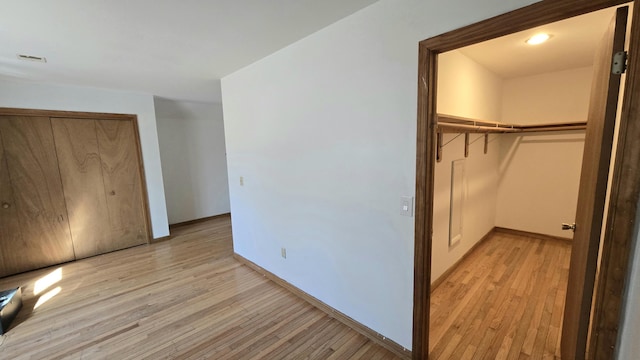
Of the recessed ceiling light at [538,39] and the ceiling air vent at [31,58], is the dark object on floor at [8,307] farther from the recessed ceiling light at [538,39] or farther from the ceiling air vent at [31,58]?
the recessed ceiling light at [538,39]

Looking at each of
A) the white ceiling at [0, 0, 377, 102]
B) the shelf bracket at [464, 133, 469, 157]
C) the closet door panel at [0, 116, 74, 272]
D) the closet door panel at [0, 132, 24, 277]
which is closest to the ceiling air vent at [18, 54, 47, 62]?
the white ceiling at [0, 0, 377, 102]

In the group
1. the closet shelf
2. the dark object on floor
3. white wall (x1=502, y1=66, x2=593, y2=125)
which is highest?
white wall (x1=502, y1=66, x2=593, y2=125)

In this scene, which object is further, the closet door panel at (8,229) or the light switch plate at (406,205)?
the closet door panel at (8,229)

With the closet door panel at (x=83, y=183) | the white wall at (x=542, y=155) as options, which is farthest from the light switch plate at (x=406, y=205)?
the closet door panel at (x=83, y=183)

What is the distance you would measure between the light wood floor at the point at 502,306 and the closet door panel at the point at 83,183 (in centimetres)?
456

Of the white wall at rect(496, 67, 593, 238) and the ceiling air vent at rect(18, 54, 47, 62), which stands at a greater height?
the ceiling air vent at rect(18, 54, 47, 62)

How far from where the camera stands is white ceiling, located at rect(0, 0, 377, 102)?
1.57 meters

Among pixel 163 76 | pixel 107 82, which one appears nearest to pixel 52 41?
pixel 163 76

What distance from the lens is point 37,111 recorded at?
323 cm

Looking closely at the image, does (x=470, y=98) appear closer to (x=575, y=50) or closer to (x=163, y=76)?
(x=575, y=50)

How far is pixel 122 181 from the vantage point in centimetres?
391

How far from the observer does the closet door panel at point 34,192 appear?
3154 mm

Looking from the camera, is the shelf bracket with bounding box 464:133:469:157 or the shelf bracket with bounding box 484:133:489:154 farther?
the shelf bracket with bounding box 484:133:489:154

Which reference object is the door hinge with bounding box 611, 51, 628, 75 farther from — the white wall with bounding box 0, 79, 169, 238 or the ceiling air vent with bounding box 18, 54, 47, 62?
the white wall with bounding box 0, 79, 169, 238
